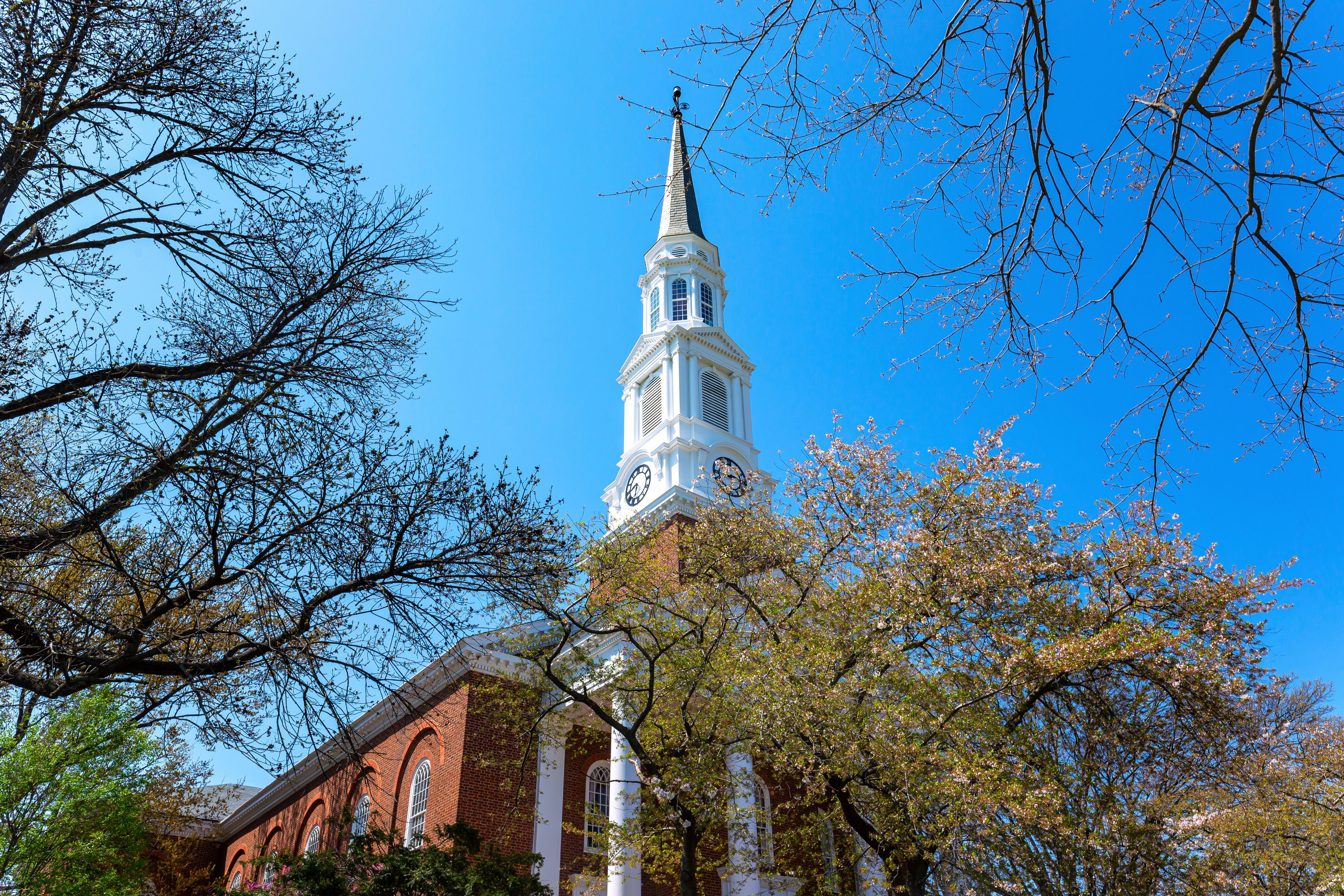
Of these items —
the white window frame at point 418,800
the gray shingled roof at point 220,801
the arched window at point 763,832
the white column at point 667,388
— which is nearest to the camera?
the arched window at point 763,832

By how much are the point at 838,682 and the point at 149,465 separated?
9.44m

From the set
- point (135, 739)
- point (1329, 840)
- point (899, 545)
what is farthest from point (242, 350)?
point (1329, 840)

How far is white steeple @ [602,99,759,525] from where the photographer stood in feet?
101

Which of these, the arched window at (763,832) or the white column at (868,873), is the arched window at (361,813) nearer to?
the arched window at (763,832)

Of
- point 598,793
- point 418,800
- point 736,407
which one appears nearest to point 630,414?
point 736,407

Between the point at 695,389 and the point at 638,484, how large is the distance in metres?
4.30

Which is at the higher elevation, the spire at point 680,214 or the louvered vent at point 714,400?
the spire at point 680,214

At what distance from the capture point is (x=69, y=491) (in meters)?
7.21

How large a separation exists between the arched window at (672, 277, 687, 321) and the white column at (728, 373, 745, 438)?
3513mm

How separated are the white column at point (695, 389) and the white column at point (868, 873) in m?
17.1

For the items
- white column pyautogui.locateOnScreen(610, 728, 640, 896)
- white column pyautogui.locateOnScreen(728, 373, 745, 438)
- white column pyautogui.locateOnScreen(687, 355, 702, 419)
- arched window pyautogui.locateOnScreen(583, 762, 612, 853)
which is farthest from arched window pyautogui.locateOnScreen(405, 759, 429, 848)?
white column pyautogui.locateOnScreen(728, 373, 745, 438)

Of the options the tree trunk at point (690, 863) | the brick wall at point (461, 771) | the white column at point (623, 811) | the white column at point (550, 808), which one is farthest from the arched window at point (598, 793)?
the tree trunk at point (690, 863)

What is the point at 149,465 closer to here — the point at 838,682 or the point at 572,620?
the point at 572,620

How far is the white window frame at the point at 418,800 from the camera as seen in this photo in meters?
20.7
